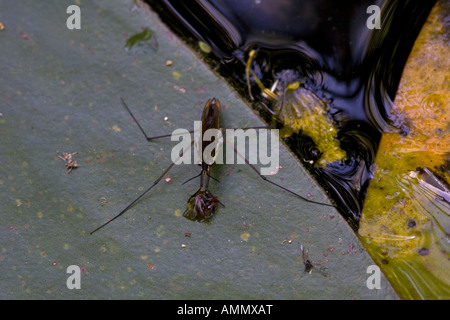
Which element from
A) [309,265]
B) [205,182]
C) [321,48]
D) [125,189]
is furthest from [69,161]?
[321,48]

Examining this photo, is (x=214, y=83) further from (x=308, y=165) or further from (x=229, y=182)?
(x=308, y=165)

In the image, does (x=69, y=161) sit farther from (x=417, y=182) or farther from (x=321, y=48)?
(x=417, y=182)

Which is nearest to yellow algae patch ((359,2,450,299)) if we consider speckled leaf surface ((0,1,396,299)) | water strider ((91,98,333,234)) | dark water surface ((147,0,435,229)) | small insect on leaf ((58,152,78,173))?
dark water surface ((147,0,435,229))

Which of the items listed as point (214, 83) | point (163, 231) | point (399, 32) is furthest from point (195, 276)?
point (399, 32)

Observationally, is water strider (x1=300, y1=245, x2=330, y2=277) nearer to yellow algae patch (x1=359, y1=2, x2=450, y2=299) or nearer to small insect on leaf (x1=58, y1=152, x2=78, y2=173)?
yellow algae patch (x1=359, y1=2, x2=450, y2=299)

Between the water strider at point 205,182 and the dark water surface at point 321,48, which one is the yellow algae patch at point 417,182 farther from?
the water strider at point 205,182

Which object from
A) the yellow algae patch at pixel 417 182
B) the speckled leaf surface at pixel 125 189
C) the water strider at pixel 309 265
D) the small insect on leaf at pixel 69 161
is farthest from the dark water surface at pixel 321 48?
the small insect on leaf at pixel 69 161

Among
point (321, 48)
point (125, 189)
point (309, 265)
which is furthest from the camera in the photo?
point (321, 48)
